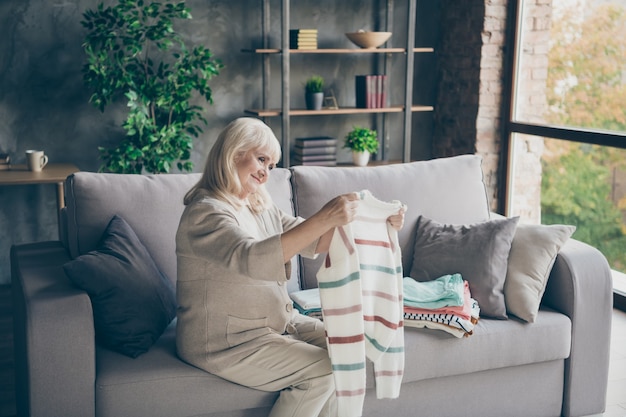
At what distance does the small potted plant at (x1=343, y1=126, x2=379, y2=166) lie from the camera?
509cm

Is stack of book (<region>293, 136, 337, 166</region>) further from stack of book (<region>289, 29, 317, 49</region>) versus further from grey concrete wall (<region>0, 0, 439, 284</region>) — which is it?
stack of book (<region>289, 29, 317, 49</region>)

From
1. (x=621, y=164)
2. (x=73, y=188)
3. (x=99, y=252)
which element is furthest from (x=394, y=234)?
(x=621, y=164)

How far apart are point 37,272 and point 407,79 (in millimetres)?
3282

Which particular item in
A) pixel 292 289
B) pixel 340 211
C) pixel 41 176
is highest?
pixel 340 211

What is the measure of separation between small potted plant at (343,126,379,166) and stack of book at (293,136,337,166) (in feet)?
0.39

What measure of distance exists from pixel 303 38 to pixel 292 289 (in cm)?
249

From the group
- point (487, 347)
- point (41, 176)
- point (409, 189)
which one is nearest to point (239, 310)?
point (487, 347)

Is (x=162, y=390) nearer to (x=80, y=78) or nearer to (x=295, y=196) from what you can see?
(x=295, y=196)

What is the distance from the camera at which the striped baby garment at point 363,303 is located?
2.22 metres

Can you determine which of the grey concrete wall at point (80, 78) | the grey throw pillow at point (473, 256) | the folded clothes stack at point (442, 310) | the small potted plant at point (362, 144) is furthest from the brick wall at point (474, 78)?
the folded clothes stack at point (442, 310)

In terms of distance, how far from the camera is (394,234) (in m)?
2.40

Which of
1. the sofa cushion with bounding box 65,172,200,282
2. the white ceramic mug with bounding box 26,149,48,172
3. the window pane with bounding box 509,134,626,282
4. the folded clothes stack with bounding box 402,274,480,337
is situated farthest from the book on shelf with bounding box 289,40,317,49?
the folded clothes stack with bounding box 402,274,480,337

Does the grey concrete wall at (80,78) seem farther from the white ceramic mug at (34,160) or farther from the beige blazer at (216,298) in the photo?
the beige blazer at (216,298)

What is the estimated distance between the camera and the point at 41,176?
4.21m
